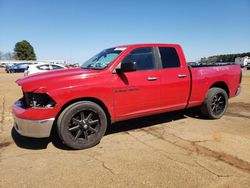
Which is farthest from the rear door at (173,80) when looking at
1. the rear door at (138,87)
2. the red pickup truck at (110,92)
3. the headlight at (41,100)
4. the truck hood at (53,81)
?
the headlight at (41,100)

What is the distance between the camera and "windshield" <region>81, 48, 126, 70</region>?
16.2ft

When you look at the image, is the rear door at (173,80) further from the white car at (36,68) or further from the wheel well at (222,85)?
the white car at (36,68)

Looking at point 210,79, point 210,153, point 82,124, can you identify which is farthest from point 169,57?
point 82,124

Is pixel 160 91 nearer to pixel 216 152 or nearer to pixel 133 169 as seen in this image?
pixel 216 152

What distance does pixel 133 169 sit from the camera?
140 inches

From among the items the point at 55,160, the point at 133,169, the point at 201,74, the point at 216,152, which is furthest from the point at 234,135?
the point at 55,160

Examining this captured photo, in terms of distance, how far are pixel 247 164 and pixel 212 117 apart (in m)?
2.68

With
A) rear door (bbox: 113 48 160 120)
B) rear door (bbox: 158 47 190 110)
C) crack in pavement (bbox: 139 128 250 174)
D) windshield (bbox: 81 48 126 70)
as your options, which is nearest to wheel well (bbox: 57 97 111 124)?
rear door (bbox: 113 48 160 120)

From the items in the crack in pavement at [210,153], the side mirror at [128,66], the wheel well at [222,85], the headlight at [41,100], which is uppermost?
the side mirror at [128,66]

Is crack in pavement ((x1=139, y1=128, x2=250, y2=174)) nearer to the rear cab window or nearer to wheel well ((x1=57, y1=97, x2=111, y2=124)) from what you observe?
wheel well ((x1=57, y1=97, x2=111, y2=124))

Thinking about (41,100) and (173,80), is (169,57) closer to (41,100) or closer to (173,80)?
(173,80)

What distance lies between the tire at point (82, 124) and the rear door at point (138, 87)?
0.42m

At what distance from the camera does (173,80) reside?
17.6 feet

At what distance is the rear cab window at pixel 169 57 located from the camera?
539 cm
